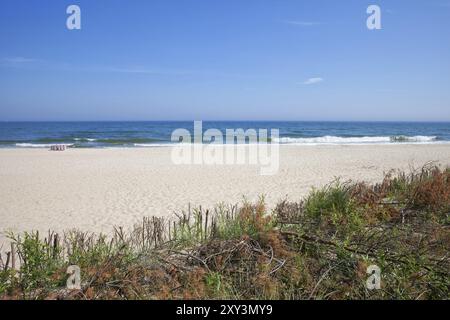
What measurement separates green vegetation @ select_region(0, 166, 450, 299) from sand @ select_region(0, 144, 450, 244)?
12.7ft

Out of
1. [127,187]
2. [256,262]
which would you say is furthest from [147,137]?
[256,262]

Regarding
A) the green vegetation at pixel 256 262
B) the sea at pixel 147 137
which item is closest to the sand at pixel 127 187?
the green vegetation at pixel 256 262

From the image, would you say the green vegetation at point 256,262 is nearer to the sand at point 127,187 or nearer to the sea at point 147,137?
the sand at point 127,187

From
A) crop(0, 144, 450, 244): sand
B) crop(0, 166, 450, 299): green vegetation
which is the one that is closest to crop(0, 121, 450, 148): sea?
crop(0, 144, 450, 244): sand

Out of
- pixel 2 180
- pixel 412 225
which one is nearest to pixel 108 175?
pixel 2 180

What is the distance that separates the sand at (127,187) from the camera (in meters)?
7.84

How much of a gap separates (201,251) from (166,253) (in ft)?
1.26

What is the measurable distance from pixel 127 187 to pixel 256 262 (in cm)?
885

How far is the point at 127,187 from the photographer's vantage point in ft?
36.6

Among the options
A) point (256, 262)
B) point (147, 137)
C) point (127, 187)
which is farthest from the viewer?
point (147, 137)

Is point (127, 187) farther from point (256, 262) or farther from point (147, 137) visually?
point (147, 137)

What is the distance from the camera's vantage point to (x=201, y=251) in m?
3.38

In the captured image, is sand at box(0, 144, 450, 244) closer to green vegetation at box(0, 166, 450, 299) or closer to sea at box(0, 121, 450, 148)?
green vegetation at box(0, 166, 450, 299)

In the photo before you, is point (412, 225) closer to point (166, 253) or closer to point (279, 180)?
point (166, 253)
